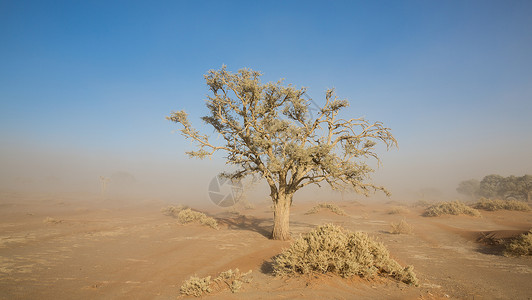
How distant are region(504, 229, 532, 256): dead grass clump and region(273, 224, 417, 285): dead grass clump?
6853 millimetres

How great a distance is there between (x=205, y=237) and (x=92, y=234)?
23.5 feet

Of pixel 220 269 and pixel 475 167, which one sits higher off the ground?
pixel 475 167

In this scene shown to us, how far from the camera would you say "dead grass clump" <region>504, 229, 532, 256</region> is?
30.3 feet

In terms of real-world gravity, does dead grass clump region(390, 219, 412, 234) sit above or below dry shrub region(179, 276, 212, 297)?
below

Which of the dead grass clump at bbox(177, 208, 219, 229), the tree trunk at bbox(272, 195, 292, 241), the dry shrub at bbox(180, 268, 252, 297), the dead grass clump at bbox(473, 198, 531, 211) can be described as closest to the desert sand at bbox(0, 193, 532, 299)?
the dry shrub at bbox(180, 268, 252, 297)

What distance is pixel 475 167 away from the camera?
17312 centimetres

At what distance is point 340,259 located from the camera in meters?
6.23

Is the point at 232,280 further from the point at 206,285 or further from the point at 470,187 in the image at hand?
the point at 470,187

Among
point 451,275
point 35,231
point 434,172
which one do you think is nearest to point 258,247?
point 451,275

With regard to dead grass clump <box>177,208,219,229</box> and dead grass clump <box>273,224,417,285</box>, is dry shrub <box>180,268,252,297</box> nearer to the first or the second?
dead grass clump <box>273,224,417,285</box>

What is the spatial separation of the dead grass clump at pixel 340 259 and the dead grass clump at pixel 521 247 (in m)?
6.85

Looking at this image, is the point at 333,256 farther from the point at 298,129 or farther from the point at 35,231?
the point at 35,231

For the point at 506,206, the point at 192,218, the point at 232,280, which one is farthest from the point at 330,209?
the point at 232,280

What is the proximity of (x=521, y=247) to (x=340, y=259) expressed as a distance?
8.95m
